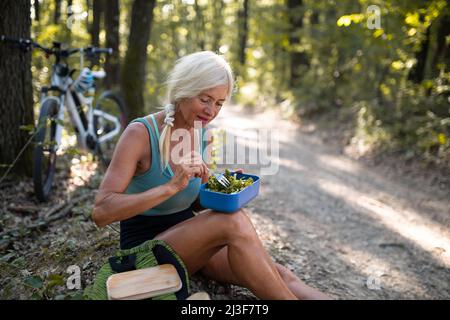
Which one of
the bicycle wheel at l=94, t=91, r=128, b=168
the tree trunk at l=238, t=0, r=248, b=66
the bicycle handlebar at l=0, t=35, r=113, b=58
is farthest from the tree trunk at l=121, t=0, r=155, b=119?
the tree trunk at l=238, t=0, r=248, b=66

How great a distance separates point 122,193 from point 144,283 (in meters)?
0.48

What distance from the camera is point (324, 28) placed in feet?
34.6

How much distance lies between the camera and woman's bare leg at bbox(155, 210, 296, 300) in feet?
7.24

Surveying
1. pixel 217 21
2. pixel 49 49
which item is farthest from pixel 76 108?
pixel 217 21

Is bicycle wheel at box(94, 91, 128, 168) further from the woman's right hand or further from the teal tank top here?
the woman's right hand

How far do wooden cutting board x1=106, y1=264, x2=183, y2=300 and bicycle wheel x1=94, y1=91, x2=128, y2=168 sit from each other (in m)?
3.19

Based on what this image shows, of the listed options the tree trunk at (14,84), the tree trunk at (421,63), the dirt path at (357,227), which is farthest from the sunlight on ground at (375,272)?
the tree trunk at (421,63)

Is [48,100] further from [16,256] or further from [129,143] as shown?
[129,143]

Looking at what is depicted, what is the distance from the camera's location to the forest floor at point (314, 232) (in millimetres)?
2920

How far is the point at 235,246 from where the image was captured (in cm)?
224

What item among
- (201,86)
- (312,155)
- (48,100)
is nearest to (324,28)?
(312,155)

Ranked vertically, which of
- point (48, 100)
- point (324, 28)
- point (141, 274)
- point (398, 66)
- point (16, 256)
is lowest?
point (16, 256)
